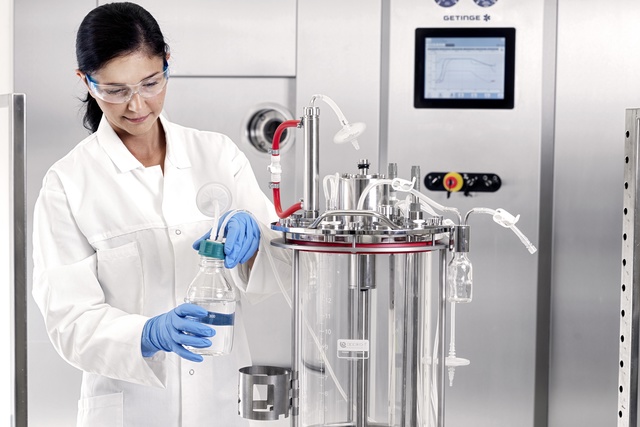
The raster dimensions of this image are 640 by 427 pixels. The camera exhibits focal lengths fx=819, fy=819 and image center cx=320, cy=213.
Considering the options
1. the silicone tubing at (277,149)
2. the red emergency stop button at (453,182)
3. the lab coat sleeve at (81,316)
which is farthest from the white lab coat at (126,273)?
the red emergency stop button at (453,182)

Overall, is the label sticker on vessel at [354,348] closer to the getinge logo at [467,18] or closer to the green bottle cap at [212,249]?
the green bottle cap at [212,249]

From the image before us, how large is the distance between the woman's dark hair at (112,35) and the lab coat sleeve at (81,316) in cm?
31

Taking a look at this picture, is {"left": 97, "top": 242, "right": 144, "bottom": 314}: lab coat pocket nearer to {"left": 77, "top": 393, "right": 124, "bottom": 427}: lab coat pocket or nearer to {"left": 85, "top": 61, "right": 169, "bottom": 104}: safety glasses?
{"left": 77, "top": 393, "right": 124, "bottom": 427}: lab coat pocket

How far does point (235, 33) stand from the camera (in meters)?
2.48

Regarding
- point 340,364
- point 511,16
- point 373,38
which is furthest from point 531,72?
point 340,364

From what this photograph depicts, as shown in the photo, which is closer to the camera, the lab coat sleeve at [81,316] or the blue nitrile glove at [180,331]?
the blue nitrile glove at [180,331]

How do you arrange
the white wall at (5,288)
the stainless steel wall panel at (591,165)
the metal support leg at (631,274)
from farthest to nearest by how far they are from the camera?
the stainless steel wall panel at (591,165) < the metal support leg at (631,274) < the white wall at (5,288)

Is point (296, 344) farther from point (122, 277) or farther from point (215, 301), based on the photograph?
point (122, 277)

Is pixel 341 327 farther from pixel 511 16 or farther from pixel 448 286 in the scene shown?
pixel 511 16

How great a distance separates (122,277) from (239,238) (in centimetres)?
33

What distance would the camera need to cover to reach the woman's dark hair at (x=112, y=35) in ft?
5.27

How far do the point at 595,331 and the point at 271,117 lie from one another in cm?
116

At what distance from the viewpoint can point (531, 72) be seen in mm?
2428

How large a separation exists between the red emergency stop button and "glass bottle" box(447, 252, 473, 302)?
1113 millimetres
